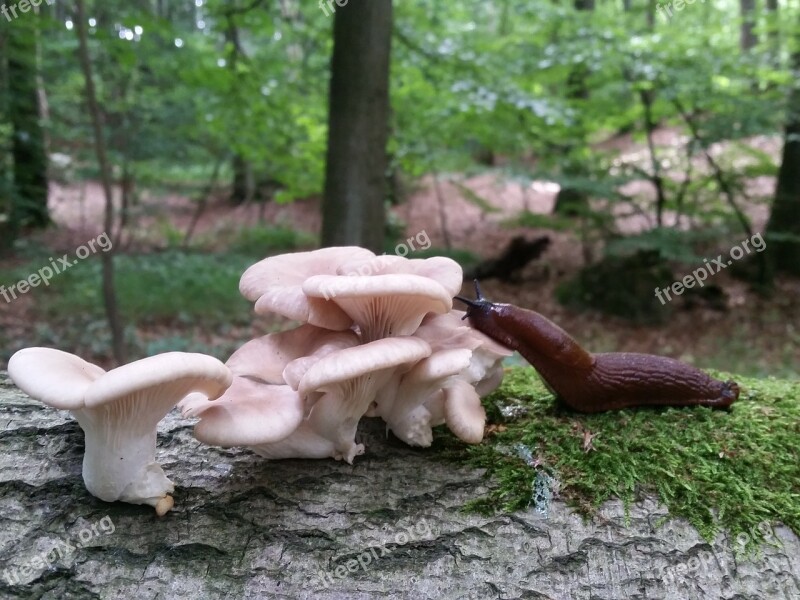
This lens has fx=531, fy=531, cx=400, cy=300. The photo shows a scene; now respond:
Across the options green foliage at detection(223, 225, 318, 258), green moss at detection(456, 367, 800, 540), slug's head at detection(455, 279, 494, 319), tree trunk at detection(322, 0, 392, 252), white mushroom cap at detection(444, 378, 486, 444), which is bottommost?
green foliage at detection(223, 225, 318, 258)

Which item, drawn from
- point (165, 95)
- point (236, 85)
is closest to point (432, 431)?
point (236, 85)

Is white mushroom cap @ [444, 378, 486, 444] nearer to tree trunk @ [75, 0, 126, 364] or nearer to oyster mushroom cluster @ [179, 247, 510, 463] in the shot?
oyster mushroom cluster @ [179, 247, 510, 463]

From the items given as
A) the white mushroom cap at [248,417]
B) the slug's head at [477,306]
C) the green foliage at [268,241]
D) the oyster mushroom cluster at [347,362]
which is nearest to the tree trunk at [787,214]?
the slug's head at [477,306]

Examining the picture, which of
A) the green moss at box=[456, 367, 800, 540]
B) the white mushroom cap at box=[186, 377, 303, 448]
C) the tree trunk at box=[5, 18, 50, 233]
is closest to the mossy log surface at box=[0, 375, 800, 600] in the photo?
the green moss at box=[456, 367, 800, 540]

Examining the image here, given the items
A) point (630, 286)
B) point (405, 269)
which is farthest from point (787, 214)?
point (405, 269)

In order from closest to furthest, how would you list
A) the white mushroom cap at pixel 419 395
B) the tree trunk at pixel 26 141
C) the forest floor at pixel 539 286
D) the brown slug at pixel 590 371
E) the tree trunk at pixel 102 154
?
1. the white mushroom cap at pixel 419 395
2. the brown slug at pixel 590 371
3. the tree trunk at pixel 102 154
4. the forest floor at pixel 539 286
5. the tree trunk at pixel 26 141

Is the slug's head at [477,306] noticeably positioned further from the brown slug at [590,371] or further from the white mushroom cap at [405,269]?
the white mushroom cap at [405,269]
